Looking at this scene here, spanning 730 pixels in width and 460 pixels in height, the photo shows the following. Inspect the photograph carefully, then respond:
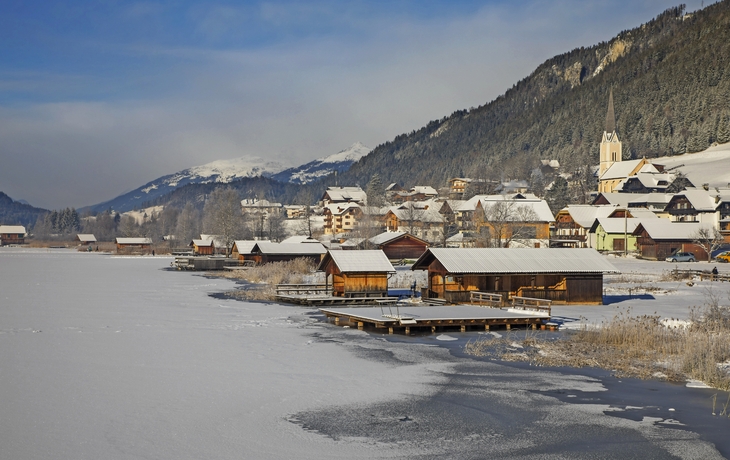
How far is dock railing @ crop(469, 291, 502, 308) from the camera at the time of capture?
3975 centimetres

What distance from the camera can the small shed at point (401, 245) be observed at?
87312mm

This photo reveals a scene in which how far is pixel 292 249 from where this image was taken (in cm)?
8050

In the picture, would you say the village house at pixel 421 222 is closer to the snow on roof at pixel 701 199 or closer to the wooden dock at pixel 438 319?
the snow on roof at pixel 701 199

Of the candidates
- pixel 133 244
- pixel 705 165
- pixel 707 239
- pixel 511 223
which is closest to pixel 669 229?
pixel 707 239

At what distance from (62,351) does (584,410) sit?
18197 mm

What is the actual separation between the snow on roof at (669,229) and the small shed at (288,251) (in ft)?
133

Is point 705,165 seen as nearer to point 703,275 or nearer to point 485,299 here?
point 703,275

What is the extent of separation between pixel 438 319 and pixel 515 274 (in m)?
11.2

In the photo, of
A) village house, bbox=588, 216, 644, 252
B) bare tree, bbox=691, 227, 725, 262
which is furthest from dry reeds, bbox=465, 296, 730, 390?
village house, bbox=588, 216, 644, 252

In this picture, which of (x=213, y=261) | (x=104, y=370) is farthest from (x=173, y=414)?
(x=213, y=261)

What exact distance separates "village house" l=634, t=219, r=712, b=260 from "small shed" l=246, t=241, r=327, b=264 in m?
40.3

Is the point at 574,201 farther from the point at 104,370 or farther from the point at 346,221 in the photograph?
the point at 104,370

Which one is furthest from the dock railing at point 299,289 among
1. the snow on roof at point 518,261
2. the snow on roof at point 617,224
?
the snow on roof at point 617,224

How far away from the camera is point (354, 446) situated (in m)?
14.6
